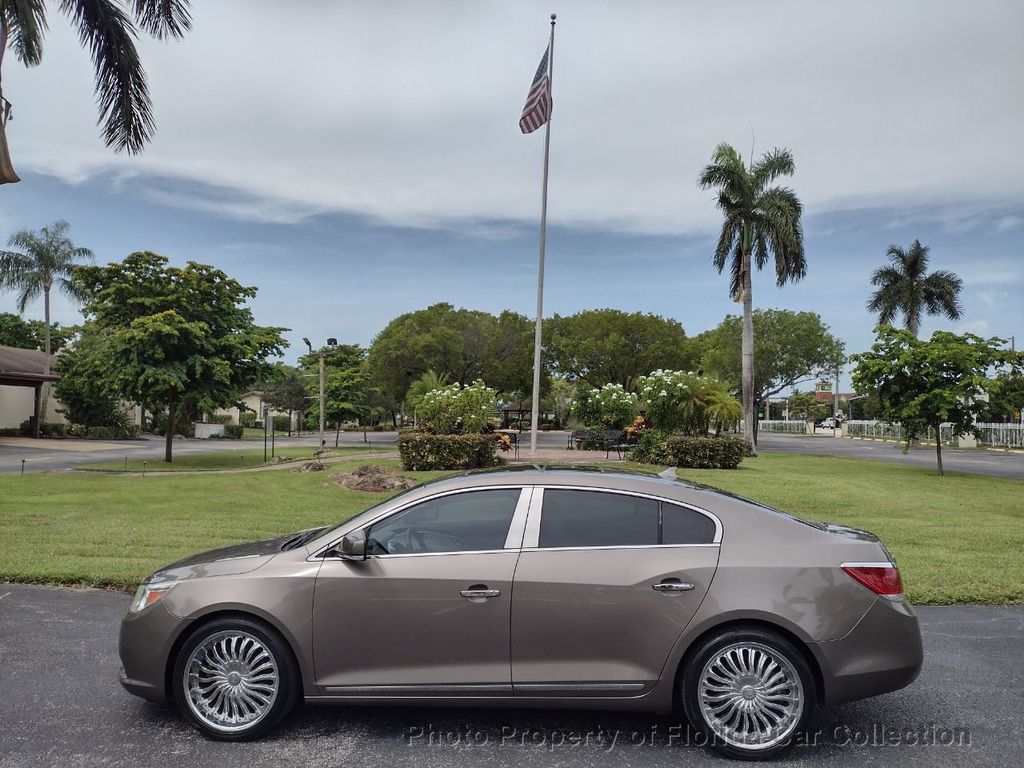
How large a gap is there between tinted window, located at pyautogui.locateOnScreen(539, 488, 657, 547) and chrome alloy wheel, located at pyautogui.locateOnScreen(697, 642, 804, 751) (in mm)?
728

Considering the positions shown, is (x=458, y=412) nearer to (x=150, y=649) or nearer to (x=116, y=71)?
(x=116, y=71)

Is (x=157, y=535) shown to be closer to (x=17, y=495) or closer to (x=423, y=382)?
(x=17, y=495)

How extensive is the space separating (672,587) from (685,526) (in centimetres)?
36

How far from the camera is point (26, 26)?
32.5 ft

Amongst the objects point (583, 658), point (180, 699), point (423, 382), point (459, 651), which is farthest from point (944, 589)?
point (423, 382)

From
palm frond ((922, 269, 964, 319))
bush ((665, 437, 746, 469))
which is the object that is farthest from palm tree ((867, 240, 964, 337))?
bush ((665, 437, 746, 469))

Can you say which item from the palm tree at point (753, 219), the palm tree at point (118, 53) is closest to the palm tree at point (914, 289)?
the palm tree at point (753, 219)

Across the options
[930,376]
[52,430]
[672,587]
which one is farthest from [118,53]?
[52,430]

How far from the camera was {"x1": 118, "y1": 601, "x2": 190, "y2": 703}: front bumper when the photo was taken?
13.5 feet

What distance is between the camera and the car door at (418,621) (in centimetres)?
400

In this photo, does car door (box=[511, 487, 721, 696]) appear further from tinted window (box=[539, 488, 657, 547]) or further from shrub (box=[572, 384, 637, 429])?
shrub (box=[572, 384, 637, 429])

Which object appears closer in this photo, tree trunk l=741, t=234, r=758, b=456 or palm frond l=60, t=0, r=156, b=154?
palm frond l=60, t=0, r=156, b=154

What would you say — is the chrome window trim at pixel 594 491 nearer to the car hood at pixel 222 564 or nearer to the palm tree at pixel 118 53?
the car hood at pixel 222 564

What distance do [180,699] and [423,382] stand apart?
26671 millimetres
